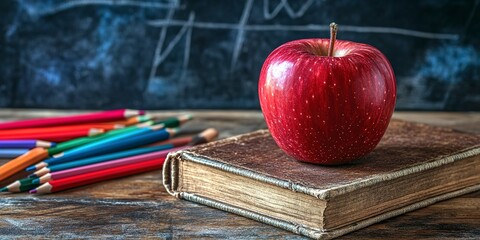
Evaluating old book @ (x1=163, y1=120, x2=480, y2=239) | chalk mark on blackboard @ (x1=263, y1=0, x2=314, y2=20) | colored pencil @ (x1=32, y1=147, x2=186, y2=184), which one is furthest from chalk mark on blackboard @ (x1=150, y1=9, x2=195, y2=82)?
old book @ (x1=163, y1=120, x2=480, y2=239)

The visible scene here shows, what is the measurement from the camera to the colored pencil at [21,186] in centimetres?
117

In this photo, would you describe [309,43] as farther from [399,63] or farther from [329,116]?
[399,63]

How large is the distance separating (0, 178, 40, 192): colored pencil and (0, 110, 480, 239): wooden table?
1 centimetres

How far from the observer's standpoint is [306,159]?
3.68 ft

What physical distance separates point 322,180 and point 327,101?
0.10m

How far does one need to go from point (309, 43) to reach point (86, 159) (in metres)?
0.38

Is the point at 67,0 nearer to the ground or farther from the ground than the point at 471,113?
farther from the ground

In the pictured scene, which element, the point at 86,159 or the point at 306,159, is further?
the point at 86,159

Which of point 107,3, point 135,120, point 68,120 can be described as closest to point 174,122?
point 135,120

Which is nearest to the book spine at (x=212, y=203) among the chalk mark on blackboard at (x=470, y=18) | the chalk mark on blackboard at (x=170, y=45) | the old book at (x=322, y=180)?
the old book at (x=322, y=180)

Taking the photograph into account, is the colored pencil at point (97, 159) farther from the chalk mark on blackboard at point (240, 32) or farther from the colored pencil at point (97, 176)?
the chalk mark on blackboard at point (240, 32)

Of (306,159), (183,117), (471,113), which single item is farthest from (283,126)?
(471,113)

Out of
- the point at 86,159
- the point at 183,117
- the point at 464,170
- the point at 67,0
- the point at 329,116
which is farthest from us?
the point at 67,0

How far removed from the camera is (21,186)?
1.17 m
